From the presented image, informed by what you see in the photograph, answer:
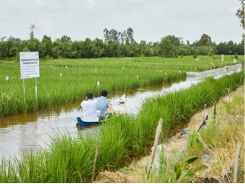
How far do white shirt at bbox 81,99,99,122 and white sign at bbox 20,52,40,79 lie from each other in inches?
126

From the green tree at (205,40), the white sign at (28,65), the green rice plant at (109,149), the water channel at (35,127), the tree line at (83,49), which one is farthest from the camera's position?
the green tree at (205,40)

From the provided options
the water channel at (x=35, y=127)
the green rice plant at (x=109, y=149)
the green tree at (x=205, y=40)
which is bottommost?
the water channel at (x=35, y=127)

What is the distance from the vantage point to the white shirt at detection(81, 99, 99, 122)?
840cm

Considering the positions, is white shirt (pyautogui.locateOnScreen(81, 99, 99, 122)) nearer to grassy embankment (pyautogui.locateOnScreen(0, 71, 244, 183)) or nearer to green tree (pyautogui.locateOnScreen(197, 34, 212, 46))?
grassy embankment (pyautogui.locateOnScreen(0, 71, 244, 183))

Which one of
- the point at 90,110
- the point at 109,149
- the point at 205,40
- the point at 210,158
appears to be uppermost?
the point at 205,40

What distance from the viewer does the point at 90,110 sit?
8422mm

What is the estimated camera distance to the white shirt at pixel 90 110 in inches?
331

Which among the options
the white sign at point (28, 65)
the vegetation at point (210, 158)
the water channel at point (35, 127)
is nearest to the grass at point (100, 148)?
the water channel at point (35, 127)

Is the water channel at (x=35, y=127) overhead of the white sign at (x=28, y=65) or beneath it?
beneath

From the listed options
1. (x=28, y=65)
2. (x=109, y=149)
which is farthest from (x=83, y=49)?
(x=109, y=149)

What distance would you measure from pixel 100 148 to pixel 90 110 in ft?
10.1

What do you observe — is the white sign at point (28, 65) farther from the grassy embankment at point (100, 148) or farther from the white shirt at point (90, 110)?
the grassy embankment at point (100, 148)

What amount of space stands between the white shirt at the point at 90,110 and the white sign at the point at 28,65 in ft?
10.5

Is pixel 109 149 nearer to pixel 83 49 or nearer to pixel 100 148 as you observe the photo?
pixel 100 148
